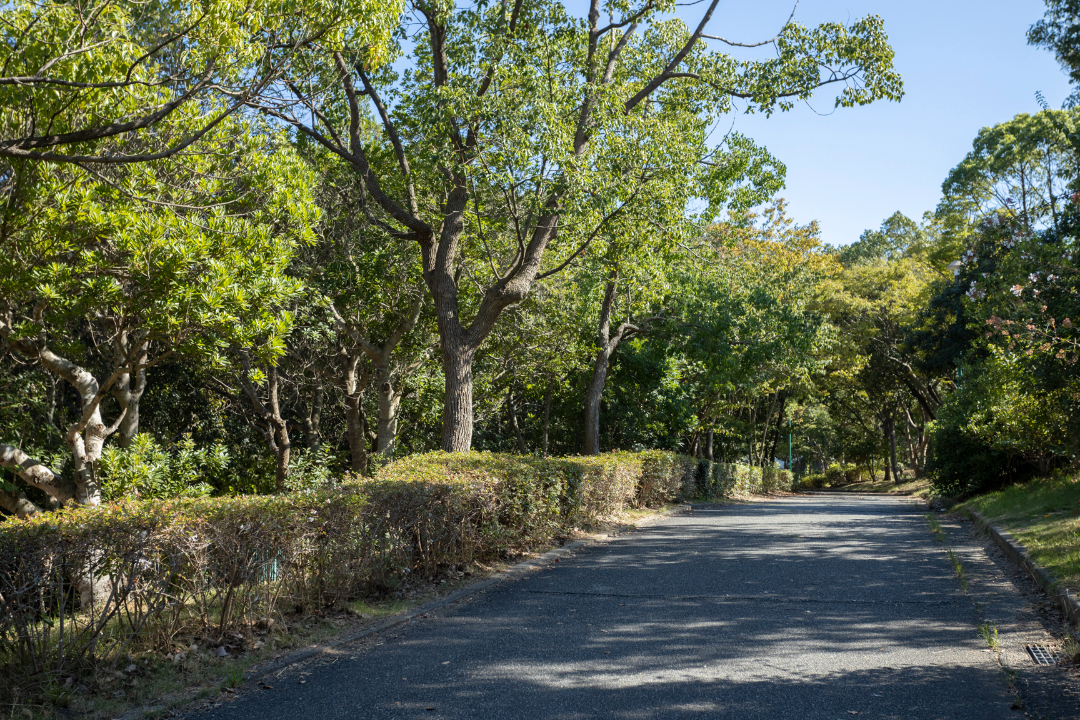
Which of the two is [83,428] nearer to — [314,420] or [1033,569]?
[314,420]

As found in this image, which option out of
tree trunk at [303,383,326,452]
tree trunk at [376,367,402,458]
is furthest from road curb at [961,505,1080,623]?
tree trunk at [303,383,326,452]

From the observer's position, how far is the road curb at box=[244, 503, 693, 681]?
16.0 feet

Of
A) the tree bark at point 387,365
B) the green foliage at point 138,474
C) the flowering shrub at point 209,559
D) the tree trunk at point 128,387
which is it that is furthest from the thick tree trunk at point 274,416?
the flowering shrub at point 209,559

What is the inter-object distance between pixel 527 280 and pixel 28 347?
6.88 metres

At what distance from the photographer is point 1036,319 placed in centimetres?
1005

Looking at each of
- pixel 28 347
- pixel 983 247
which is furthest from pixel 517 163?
pixel 983 247

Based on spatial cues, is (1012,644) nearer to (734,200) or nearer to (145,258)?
(145,258)

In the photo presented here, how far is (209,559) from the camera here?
4.88 m

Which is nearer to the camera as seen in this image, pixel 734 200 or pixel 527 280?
pixel 527 280

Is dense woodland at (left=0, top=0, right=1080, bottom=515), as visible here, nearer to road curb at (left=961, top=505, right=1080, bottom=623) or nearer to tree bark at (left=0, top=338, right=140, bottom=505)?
tree bark at (left=0, top=338, right=140, bottom=505)

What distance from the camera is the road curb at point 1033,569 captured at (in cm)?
592

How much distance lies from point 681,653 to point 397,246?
12.0 meters

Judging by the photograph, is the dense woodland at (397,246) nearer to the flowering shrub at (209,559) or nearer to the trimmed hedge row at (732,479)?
the trimmed hedge row at (732,479)

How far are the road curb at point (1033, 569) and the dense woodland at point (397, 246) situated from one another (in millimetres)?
2262
